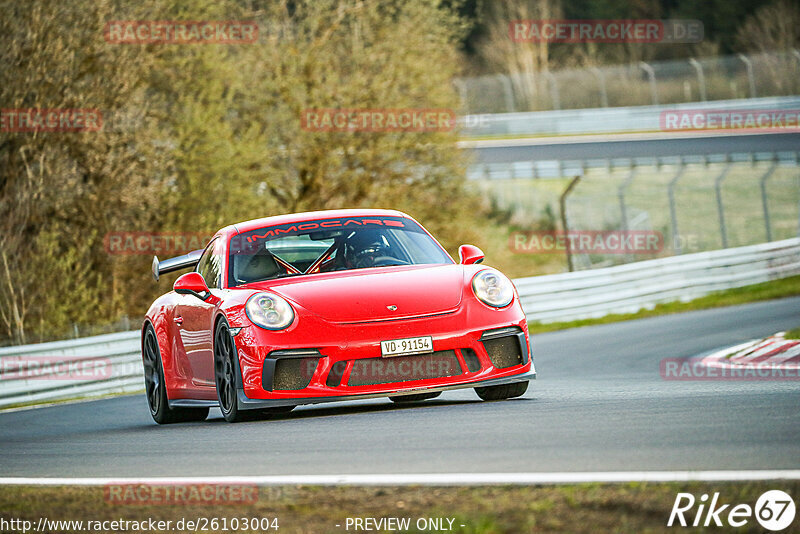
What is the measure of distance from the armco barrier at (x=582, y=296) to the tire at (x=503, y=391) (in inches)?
343

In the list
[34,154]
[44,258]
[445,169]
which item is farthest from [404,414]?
[445,169]

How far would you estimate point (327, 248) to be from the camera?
30.6 feet

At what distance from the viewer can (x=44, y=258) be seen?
21641 millimetres

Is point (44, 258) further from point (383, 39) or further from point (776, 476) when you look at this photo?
point (776, 476)

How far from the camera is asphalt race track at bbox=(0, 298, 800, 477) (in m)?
5.70

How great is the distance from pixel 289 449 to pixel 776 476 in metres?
2.76

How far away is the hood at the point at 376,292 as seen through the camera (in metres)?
8.08

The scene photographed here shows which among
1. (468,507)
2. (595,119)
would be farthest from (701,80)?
(468,507)

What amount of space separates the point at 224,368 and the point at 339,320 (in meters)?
0.99

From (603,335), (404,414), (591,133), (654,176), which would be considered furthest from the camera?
(591,133)

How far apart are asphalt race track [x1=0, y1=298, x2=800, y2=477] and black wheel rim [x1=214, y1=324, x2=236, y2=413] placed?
0.17m

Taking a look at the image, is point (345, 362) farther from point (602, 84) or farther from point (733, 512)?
point (602, 84)

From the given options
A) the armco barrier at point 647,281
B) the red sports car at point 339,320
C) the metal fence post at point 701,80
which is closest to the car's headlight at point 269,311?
the red sports car at point 339,320

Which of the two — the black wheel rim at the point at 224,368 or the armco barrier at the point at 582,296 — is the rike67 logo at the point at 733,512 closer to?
the black wheel rim at the point at 224,368
